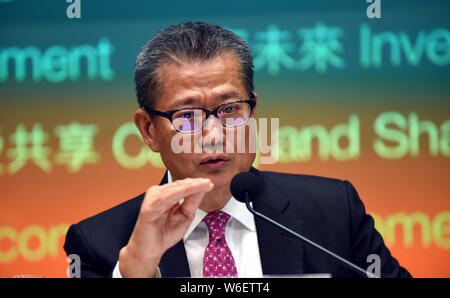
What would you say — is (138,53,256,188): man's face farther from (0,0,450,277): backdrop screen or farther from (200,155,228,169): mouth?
(0,0,450,277): backdrop screen

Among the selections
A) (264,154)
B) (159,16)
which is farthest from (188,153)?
(159,16)

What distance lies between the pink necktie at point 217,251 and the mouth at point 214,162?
26cm

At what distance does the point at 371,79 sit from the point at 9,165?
1.89 m

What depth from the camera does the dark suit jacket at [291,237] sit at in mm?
2148

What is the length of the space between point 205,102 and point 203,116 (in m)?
0.05

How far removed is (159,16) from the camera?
9.03 feet

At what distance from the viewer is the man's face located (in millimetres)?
2021

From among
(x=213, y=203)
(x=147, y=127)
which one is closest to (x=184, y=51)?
(x=147, y=127)

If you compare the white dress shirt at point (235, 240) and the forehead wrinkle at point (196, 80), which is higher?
the forehead wrinkle at point (196, 80)

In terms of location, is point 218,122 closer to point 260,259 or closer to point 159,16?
point 260,259

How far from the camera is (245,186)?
171 cm

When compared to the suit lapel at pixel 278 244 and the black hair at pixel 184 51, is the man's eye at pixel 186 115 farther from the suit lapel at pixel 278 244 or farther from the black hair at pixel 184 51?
the suit lapel at pixel 278 244

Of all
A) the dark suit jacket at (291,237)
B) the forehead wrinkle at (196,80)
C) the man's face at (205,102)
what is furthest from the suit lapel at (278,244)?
the forehead wrinkle at (196,80)

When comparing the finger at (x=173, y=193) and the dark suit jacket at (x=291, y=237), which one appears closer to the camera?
the finger at (x=173, y=193)
